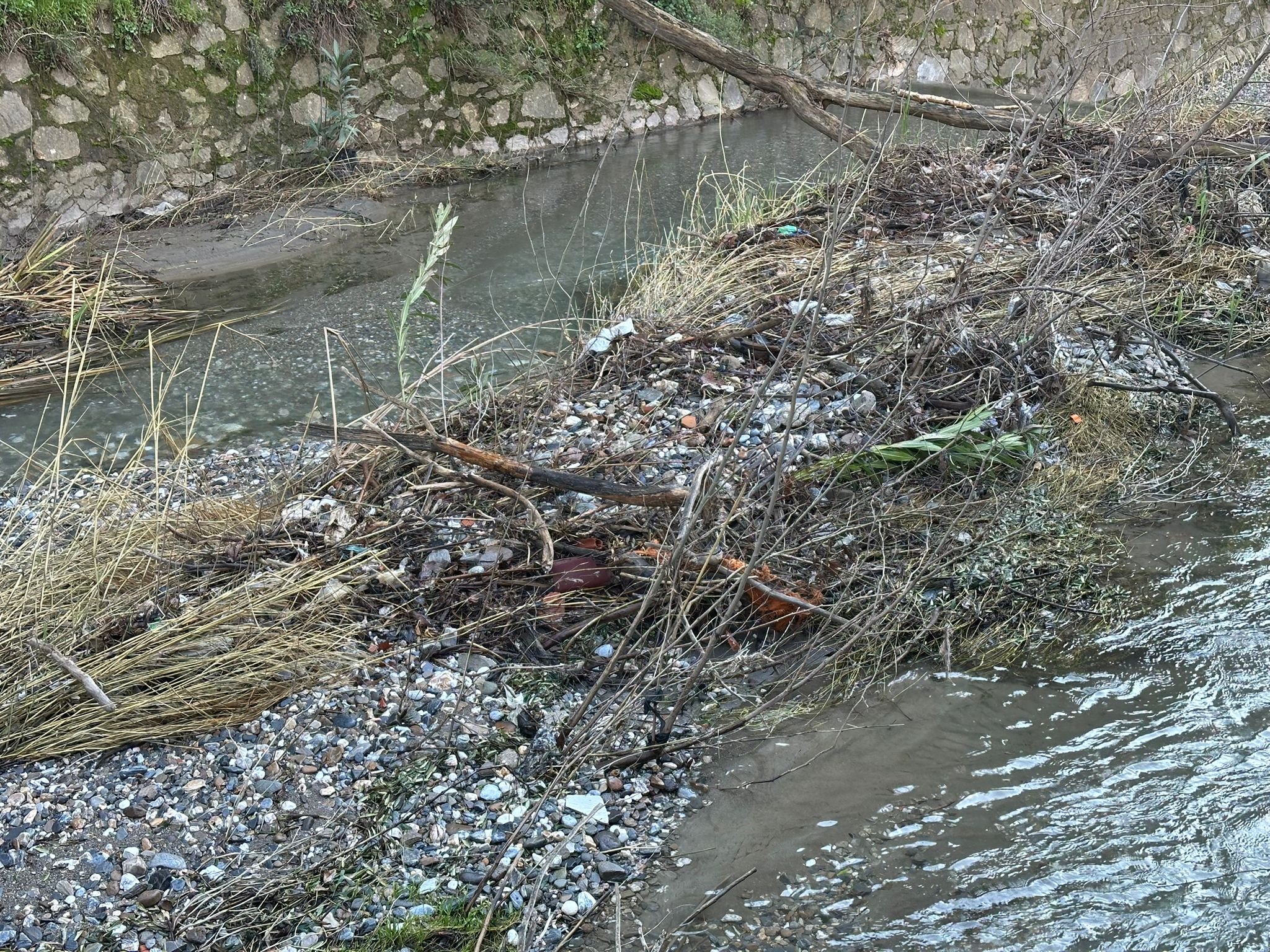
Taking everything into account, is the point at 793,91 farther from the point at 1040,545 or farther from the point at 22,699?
the point at 22,699

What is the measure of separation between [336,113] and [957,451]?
551cm

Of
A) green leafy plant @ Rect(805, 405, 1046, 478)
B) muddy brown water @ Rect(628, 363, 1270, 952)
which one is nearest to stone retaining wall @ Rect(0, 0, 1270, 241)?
green leafy plant @ Rect(805, 405, 1046, 478)

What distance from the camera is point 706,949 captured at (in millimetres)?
2129

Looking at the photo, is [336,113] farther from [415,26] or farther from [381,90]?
[415,26]

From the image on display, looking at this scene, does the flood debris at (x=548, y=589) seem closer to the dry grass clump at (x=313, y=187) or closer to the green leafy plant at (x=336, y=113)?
the dry grass clump at (x=313, y=187)

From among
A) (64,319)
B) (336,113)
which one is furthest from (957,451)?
(336,113)

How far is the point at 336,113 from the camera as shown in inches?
290

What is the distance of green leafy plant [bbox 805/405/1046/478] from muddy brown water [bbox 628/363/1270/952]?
72 cm

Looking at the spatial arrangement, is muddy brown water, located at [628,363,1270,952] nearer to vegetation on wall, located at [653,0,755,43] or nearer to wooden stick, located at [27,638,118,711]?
wooden stick, located at [27,638,118,711]

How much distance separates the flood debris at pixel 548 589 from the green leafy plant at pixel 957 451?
15mm

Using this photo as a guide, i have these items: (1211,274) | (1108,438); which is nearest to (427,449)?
(1108,438)

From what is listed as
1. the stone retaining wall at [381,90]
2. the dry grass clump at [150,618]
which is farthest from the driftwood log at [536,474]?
the stone retaining wall at [381,90]

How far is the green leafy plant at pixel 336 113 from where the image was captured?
7.25 m

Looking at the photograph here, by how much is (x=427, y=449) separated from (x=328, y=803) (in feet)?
3.95
